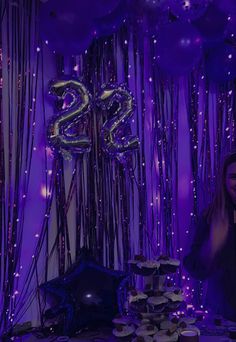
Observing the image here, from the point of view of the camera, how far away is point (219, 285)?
228 centimetres

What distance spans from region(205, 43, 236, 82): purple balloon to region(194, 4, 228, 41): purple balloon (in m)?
0.23

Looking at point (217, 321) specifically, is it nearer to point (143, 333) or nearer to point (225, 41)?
point (143, 333)

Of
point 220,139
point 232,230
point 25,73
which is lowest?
point 232,230

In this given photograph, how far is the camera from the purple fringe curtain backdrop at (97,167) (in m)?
2.21

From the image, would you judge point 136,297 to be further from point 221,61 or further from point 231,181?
point 221,61

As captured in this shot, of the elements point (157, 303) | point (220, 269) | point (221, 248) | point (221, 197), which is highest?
point (221, 197)

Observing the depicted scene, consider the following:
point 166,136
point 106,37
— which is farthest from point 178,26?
point 166,136

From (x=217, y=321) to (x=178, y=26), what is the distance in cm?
153

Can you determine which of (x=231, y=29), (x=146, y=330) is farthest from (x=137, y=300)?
(x=231, y=29)

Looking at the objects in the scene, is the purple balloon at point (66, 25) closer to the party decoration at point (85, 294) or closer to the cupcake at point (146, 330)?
the party decoration at point (85, 294)

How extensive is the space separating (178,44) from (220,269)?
1.12 metres

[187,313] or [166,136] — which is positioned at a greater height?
[166,136]

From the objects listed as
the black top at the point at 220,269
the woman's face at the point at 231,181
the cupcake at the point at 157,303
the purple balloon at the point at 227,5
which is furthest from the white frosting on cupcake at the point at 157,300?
the purple balloon at the point at 227,5

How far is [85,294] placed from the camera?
7.36ft
